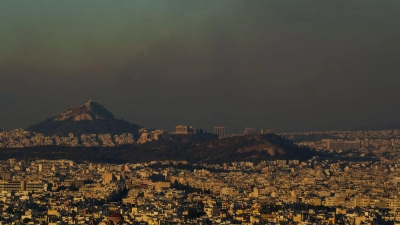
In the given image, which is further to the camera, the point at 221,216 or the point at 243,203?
the point at 243,203

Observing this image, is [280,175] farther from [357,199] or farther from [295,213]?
[295,213]

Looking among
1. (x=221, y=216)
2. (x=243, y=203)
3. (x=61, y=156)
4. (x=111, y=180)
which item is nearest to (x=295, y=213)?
(x=221, y=216)

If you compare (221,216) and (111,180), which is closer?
(221,216)

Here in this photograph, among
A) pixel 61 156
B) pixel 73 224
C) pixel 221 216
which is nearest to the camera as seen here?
pixel 73 224

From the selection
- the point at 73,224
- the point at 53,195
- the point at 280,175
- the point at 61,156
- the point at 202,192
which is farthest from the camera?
the point at 61,156

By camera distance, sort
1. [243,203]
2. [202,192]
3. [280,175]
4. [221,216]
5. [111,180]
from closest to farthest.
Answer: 1. [221,216]
2. [243,203]
3. [202,192]
4. [111,180]
5. [280,175]

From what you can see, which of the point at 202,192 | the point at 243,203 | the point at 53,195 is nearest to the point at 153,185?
the point at 202,192

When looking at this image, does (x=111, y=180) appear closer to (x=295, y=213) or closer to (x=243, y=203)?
(x=243, y=203)
